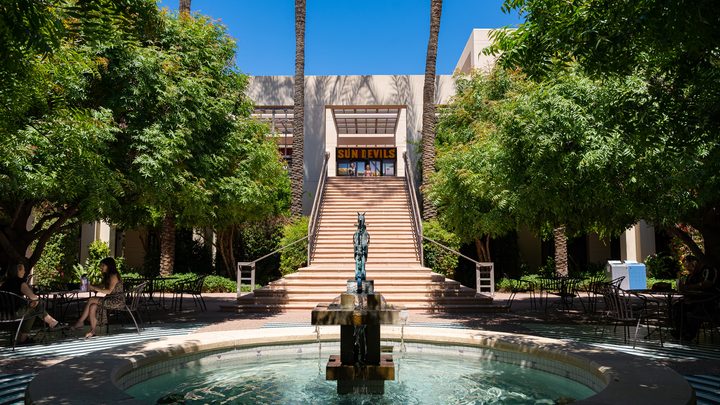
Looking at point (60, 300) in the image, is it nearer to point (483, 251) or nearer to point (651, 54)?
point (651, 54)

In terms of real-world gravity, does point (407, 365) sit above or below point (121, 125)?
below

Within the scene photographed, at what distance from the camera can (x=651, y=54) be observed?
636 centimetres

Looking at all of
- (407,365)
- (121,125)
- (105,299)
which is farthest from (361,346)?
(121,125)

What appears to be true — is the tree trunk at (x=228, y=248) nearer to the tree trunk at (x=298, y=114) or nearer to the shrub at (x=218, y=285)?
the shrub at (x=218, y=285)

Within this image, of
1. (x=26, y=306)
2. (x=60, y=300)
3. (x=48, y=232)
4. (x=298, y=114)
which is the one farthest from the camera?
(x=298, y=114)

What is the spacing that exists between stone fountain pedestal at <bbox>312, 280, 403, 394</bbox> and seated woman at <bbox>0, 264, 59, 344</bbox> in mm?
4832

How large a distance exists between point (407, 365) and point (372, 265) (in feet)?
30.9

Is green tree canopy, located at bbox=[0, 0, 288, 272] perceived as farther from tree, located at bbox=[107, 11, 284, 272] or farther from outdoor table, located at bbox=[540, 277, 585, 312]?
outdoor table, located at bbox=[540, 277, 585, 312]

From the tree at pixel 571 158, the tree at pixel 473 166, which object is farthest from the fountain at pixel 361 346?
the tree at pixel 473 166

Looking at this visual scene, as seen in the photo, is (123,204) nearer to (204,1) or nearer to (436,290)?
(436,290)

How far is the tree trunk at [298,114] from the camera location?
2169cm

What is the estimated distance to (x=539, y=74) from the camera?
269 inches

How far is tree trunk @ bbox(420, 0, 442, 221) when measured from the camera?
70.8ft

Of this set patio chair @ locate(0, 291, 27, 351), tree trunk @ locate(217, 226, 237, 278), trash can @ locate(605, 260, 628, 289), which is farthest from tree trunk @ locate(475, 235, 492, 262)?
patio chair @ locate(0, 291, 27, 351)
